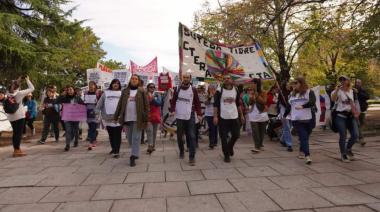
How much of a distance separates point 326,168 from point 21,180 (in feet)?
18.0

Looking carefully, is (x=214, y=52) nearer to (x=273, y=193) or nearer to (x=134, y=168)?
(x=134, y=168)

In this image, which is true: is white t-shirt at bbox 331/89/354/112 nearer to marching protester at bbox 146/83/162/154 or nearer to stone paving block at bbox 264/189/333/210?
stone paving block at bbox 264/189/333/210

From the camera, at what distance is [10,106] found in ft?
27.7

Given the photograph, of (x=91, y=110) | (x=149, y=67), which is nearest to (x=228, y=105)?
(x=91, y=110)

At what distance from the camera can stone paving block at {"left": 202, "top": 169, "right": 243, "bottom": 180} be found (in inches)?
239

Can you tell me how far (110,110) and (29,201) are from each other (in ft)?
12.2

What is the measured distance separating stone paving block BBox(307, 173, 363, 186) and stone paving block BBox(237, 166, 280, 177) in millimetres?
693

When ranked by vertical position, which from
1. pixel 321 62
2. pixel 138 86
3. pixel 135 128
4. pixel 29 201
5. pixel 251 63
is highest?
pixel 321 62

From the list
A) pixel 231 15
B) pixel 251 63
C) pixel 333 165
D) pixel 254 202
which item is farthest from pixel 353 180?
pixel 231 15

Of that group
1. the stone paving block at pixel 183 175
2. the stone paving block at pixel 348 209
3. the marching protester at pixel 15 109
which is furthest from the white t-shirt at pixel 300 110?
the marching protester at pixel 15 109

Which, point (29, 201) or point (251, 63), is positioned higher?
point (251, 63)

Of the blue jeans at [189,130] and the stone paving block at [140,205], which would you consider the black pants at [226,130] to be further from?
the stone paving block at [140,205]

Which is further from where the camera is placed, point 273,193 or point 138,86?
point 138,86

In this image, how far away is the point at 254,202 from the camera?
4.63 m
